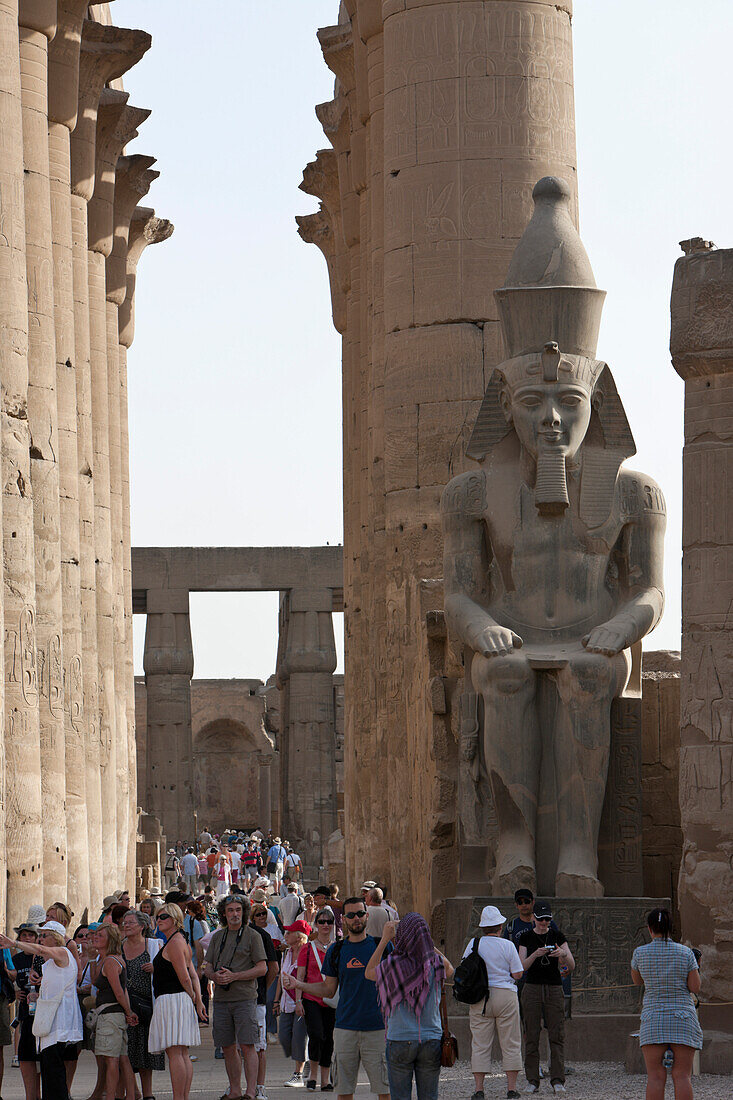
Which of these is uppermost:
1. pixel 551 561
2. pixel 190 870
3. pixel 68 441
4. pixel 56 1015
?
pixel 68 441

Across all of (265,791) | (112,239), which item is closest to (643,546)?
(112,239)

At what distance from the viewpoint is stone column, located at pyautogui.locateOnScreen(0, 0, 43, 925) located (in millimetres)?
14469

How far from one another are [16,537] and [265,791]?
37.1 meters

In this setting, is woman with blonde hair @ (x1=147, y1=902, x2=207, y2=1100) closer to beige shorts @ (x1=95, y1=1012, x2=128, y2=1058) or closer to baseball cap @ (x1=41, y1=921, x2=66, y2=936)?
beige shorts @ (x1=95, y1=1012, x2=128, y2=1058)

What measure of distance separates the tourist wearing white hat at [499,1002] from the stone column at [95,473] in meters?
12.8

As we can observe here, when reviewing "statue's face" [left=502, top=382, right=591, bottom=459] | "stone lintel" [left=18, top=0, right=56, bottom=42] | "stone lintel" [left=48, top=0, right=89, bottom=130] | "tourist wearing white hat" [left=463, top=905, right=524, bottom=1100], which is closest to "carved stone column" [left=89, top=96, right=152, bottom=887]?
"stone lintel" [left=48, top=0, right=89, bottom=130]

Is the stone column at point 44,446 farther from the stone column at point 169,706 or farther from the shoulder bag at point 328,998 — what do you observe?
the stone column at point 169,706

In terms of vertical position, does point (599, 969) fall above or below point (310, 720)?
below

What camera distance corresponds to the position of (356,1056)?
796 cm

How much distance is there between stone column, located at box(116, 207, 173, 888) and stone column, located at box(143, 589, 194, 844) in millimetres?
6439

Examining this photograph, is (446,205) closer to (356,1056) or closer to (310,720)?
(356,1056)

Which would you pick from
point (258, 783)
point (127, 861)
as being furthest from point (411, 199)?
point (258, 783)

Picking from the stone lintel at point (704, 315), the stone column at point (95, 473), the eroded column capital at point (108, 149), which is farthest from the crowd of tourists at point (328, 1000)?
the eroded column capital at point (108, 149)

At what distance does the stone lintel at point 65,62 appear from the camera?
833 inches
